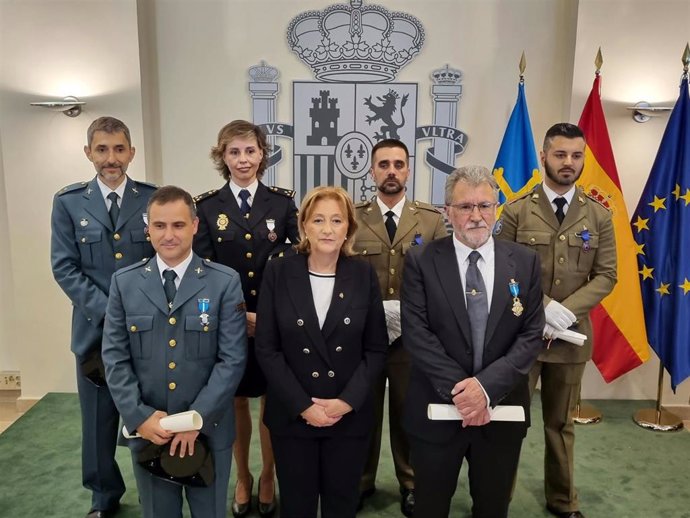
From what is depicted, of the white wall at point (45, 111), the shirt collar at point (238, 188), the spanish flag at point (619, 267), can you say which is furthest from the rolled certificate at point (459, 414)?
the white wall at point (45, 111)

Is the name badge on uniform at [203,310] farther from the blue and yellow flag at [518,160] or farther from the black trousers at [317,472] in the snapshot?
the blue and yellow flag at [518,160]

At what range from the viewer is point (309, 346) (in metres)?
2.09

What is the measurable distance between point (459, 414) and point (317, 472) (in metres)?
0.59

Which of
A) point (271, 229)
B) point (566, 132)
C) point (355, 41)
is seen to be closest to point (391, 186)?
point (271, 229)

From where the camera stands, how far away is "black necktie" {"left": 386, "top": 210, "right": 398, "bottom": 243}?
2.68m

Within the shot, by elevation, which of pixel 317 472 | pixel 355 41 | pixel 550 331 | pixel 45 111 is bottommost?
pixel 317 472

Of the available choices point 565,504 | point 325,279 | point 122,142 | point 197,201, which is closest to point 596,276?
point 565,504

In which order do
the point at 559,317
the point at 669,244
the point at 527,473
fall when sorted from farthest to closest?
the point at 669,244 → the point at 527,473 → the point at 559,317

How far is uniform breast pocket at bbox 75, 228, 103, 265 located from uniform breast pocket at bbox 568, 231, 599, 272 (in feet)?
6.80

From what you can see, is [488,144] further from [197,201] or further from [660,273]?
[197,201]

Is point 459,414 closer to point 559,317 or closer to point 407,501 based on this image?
point 559,317

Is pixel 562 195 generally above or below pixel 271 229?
above

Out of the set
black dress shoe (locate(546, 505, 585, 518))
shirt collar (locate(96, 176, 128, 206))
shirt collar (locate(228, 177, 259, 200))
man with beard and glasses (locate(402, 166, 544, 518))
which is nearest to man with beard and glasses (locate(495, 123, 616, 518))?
black dress shoe (locate(546, 505, 585, 518))

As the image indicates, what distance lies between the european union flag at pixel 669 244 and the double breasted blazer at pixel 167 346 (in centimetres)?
291
